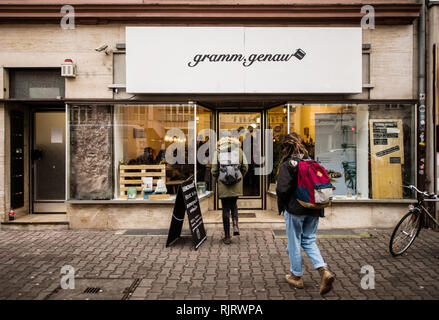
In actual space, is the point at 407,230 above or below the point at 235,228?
above

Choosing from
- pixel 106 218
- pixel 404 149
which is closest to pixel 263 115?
pixel 404 149

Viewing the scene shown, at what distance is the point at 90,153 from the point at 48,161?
1.77 m

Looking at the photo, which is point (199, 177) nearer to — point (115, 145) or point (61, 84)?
point (115, 145)

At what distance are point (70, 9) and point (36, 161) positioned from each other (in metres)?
3.88

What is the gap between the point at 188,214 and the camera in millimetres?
6035

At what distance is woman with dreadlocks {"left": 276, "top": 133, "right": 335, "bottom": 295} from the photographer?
4.16 metres

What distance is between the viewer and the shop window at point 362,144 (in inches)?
303

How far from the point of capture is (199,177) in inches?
327

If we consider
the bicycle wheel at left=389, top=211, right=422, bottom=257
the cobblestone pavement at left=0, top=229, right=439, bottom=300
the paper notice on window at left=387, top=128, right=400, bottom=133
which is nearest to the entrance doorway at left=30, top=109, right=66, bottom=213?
the cobblestone pavement at left=0, top=229, right=439, bottom=300

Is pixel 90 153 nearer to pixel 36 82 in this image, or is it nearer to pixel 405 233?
pixel 36 82

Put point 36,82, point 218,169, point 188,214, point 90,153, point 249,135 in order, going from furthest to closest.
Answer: point 249,135, point 36,82, point 90,153, point 218,169, point 188,214

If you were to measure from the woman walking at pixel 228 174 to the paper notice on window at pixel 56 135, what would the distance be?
4656 mm

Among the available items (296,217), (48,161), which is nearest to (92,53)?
(48,161)

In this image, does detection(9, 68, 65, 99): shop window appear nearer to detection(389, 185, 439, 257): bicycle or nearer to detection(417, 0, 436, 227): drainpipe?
detection(389, 185, 439, 257): bicycle
